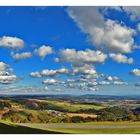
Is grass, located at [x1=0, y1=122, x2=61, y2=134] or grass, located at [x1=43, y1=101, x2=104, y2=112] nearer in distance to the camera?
grass, located at [x1=0, y1=122, x2=61, y2=134]

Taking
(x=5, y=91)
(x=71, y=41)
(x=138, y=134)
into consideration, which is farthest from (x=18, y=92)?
(x=138, y=134)

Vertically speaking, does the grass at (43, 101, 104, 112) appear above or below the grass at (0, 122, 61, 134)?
above

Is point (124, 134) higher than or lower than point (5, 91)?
lower

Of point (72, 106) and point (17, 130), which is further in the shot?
point (72, 106)

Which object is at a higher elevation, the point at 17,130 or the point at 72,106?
the point at 72,106

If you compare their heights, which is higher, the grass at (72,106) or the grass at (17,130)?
the grass at (72,106)

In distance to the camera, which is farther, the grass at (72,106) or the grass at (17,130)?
the grass at (72,106)

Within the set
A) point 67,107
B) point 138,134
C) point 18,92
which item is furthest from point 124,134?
point 18,92
